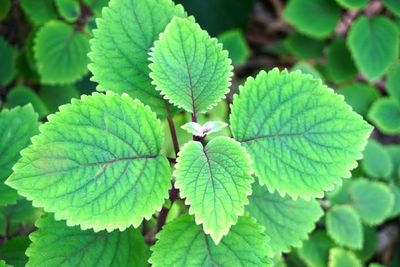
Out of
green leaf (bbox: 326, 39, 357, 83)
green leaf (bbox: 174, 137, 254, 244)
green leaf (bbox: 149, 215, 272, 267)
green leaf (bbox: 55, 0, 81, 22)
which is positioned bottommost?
green leaf (bbox: 326, 39, 357, 83)

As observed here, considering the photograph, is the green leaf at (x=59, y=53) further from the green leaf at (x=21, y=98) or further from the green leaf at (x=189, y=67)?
the green leaf at (x=189, y=67)

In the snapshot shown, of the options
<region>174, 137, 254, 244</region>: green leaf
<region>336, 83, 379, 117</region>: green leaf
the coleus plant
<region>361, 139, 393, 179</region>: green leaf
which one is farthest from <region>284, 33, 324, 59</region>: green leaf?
<region>174, 137, 254, 244</region>: green leaf

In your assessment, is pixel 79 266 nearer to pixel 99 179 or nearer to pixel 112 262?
pixel 112 262

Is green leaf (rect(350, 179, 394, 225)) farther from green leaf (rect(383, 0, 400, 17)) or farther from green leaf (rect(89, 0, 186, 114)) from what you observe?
green leaf (rect(89, 0, 186, 114))

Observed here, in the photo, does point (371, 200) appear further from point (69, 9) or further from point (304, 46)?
point (69, 9)

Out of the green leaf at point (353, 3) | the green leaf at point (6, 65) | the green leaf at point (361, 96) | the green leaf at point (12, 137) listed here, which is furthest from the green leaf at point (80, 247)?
the green leaf at point (361, 96)

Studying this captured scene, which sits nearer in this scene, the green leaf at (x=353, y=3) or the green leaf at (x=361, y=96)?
the green leaf at (x=353, y=3)
